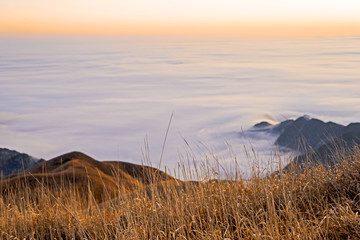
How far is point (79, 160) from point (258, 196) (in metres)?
13.6

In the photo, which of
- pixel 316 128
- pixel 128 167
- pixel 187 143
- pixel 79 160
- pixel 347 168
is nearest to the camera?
pixel 187 143

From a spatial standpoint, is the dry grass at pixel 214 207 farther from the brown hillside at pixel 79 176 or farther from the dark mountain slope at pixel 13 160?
the dark mountain slope at pixel 13 160

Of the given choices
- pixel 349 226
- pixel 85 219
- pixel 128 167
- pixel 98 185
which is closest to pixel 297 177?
pixel 349 226

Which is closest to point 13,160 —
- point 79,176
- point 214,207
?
point 79,176

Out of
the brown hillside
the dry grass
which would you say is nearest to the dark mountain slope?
the brown hillside

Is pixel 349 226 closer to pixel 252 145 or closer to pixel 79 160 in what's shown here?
pixel 252 145

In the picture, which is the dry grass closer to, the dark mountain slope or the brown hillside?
the brown hillside

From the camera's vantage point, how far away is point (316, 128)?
167 ft

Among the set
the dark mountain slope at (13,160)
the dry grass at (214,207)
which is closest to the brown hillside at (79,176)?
the dry grass at (214,207)

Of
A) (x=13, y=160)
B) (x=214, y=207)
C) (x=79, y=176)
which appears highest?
(x=214, y=207)

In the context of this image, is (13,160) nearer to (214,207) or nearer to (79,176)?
(79,176)

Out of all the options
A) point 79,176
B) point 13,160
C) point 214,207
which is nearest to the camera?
point 214,207

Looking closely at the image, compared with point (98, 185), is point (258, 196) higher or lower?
higher

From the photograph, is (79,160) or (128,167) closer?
(79,160)
